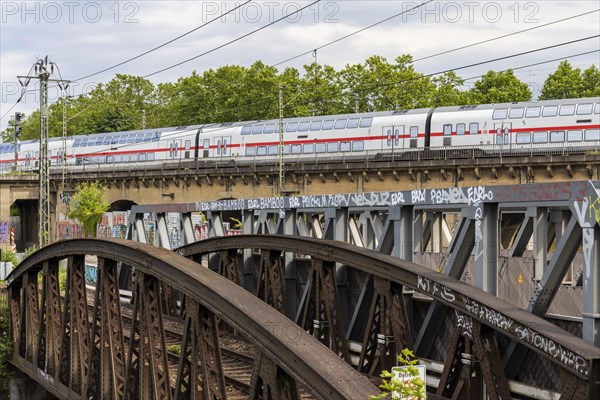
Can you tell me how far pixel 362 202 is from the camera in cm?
Result: 1925

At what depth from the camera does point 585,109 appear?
5303cm

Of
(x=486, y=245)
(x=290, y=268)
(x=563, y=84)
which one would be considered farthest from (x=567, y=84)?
(x=486, y=245)

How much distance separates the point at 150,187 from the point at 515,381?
208ft

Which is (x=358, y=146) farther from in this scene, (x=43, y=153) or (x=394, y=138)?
Result: (x=43, y=153)

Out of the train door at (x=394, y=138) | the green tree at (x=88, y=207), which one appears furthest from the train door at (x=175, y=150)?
the train door at (x=394, y=138)

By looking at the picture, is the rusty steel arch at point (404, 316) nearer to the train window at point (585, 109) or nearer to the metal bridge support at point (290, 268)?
the metal bridge support at point (290, 268)

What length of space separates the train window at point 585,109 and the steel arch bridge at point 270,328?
3291cm

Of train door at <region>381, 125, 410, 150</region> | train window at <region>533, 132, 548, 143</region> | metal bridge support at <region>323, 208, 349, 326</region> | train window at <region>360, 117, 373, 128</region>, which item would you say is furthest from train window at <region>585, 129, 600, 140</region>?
metal bridge support at <region>323, 208, 349, 326</region>

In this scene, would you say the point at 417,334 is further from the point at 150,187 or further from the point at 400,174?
the point at 150,187

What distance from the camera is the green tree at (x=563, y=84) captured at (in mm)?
99562

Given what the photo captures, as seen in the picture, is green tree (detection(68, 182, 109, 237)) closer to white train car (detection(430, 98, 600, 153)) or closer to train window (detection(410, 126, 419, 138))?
train window (detection(410, 126, 419, 138))

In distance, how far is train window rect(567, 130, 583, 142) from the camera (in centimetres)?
5309

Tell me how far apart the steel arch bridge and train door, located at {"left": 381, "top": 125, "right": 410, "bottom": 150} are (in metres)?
37.0

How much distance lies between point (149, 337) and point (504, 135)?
43628 millimetres
